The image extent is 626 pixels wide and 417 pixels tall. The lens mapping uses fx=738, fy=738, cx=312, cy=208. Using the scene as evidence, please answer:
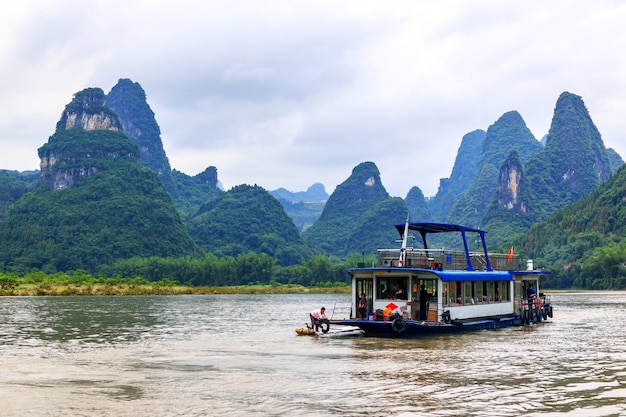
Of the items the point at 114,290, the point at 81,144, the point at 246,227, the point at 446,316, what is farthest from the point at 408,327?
the point at 246,227

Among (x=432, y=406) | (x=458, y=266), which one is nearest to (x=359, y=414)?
(x=432, y=406)

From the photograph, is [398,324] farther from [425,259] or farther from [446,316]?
[425,259]

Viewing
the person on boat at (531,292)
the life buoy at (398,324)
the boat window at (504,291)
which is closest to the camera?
the life buoy at (398,324)

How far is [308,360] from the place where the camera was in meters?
21.5

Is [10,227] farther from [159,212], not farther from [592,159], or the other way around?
[592,159]

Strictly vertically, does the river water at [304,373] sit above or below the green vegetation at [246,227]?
below

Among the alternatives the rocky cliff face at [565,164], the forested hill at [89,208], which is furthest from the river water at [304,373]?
the rocky cliff face at [565,164]

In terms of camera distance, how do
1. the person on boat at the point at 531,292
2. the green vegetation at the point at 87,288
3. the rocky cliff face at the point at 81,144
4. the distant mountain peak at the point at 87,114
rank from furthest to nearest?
1. the distant mountain peak at the point at 87,114
2. the rocky cliff face at the point at 81,144
3. the green vegetation at the point at 87,288
4. the person on boat at the point at 531,292

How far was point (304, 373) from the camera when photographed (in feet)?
61.8

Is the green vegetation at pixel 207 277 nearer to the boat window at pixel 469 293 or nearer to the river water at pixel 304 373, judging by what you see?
the river water at pixel 304 373

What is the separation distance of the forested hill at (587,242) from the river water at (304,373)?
71198 millimetres

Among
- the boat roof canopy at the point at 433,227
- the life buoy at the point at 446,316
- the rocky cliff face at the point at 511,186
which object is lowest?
the life buoy at the point at 446,316

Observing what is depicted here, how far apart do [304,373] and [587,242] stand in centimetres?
10974

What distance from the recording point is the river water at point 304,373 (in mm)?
14406
